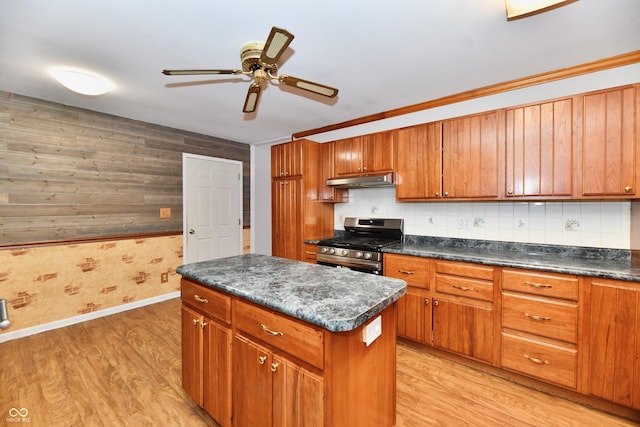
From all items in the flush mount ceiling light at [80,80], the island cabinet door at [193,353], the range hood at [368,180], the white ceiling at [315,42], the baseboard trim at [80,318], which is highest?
the white ceiling at [315,42]

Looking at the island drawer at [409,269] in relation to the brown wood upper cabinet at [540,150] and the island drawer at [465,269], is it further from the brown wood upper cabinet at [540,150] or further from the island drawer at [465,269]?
the brown wood upper cabinet at [540,150]

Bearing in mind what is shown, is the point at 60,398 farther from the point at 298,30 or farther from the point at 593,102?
the point at 593,102

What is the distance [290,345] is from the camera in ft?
3.82

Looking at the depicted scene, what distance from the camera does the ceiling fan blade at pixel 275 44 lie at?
4.21 ft

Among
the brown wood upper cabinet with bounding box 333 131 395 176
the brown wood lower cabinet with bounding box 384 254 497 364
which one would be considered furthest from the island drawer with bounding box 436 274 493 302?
the brown wood upper cabinet with bounding box 333 131 395 176

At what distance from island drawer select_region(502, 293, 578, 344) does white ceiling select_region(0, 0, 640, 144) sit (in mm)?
1819

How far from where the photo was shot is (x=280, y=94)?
2.73m

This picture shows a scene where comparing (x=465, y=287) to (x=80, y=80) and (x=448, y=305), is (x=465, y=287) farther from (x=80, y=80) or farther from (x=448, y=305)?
(x=80, y=80)

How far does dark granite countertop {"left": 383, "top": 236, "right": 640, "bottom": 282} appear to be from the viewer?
179 centimetres

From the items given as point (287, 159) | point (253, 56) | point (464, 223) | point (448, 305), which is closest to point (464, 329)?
point (448, 305)

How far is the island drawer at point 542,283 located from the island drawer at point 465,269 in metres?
0.11

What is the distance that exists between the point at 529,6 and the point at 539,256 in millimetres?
1842
